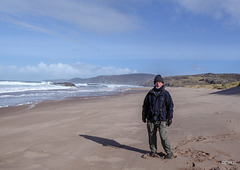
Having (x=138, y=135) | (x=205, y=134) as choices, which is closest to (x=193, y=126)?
(x=205, y=134)

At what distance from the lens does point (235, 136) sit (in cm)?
614

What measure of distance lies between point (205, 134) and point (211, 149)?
1.40 metres

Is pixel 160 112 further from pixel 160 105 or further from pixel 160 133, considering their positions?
pixel 160 133

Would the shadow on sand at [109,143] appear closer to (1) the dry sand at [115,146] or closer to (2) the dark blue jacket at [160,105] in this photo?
(1) the dry sand at [115,146]

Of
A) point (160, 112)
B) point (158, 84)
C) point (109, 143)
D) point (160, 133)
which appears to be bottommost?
point (109, 143)

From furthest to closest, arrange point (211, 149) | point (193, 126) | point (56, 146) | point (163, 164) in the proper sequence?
point (193, 126)
point (56, 146)
point (211, 149)
point (163, 164)

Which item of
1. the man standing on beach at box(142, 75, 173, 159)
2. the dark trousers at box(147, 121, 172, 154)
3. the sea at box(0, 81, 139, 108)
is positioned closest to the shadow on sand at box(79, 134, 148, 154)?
the dark trousers at box(147, 121, 172, 154)

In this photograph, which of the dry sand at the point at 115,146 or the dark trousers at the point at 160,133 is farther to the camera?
the dark trousers at the point at 160,133

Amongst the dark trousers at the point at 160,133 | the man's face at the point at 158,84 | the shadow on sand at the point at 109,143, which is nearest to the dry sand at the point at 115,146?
the shadow on sand at the point at 109,143

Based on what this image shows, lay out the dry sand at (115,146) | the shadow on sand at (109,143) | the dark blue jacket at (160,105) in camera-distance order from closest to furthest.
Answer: the dry sand at (115,146), the dark blue jacket at (160,105), the shadow on sand at (109,143)

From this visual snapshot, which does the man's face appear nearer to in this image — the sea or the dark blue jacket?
the dark blue jacket

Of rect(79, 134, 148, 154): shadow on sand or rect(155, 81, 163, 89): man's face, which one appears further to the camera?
rect(79, 134, 148, 154): shadow on sand

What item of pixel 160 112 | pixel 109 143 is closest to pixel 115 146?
pixel 109 143

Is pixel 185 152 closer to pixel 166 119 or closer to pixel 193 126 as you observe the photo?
pixel 166 119
